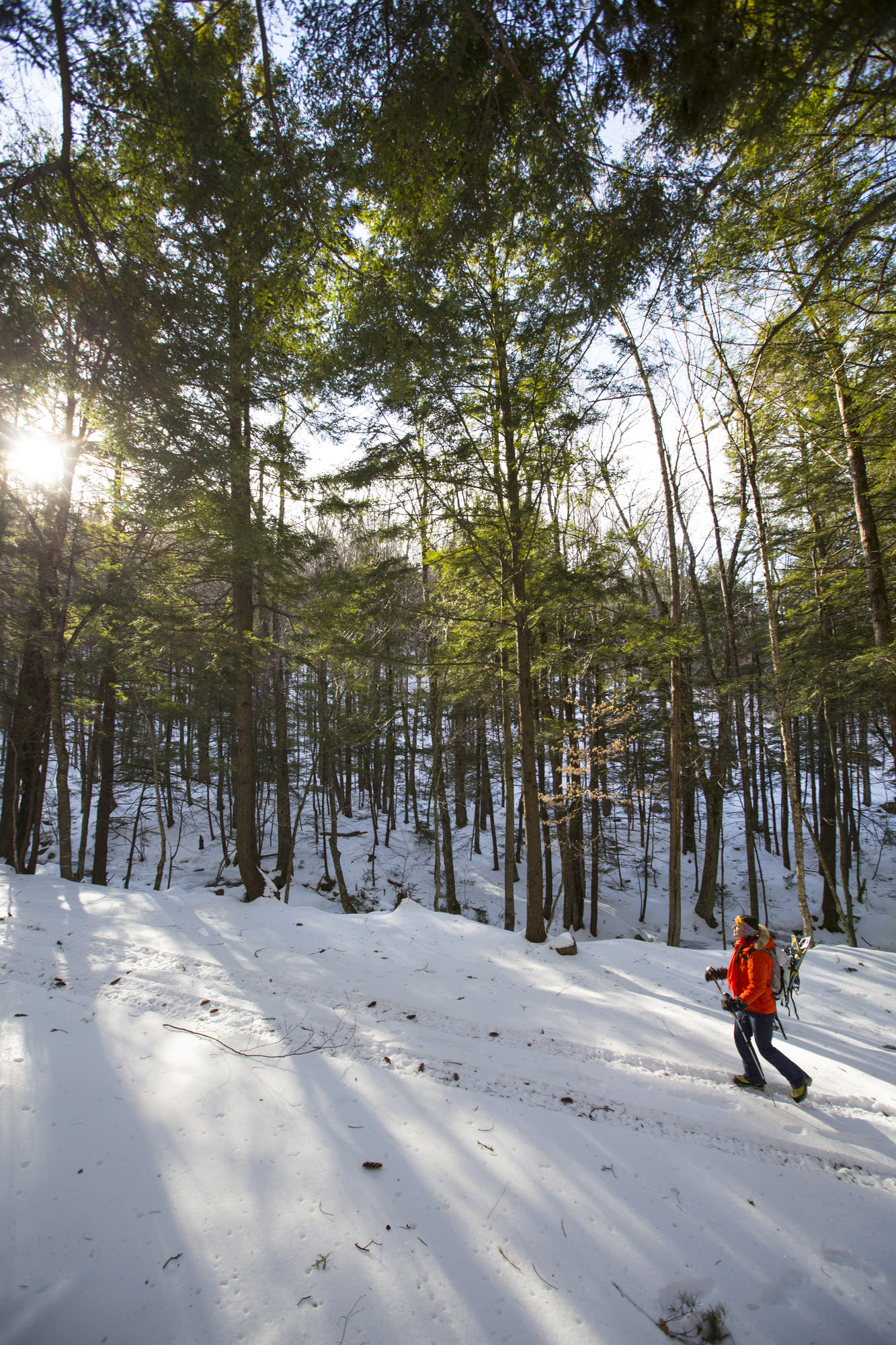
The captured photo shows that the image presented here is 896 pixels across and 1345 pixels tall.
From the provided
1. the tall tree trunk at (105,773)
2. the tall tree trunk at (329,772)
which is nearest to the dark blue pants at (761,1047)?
the tall tree trunk at (329,772)

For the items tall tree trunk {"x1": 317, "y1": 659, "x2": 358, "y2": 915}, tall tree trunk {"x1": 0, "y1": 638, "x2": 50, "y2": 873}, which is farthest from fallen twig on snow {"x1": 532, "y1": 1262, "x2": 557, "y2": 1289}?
tall tree trunk {"x1": 0, "y1": 638, "x2": 50, "y2": 873}

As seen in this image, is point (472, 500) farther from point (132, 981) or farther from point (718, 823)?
point (718, 823)

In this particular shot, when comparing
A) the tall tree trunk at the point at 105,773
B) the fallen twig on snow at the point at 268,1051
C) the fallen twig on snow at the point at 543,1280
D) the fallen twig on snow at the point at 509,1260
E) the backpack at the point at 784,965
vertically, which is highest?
the tall tree trunk at the point at 105,773

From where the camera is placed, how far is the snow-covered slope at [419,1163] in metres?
2.27

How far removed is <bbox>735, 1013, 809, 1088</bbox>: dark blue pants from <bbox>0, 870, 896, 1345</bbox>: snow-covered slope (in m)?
0.19

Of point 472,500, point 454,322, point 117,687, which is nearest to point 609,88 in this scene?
point 454,322

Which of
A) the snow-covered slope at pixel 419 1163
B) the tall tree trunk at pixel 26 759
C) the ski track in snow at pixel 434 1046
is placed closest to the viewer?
the snow-covered slope at pixel 419 1163

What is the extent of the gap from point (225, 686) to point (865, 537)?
36.6 ft

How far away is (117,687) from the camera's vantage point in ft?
35.5

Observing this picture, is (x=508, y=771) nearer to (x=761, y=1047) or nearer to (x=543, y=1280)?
(x=761, y=1047)

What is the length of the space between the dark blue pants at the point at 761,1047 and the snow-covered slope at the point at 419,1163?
0.19 m

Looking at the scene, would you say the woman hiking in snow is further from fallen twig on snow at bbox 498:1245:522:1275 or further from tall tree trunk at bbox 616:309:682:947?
tall tree trunk at bbox 616:309:682:947

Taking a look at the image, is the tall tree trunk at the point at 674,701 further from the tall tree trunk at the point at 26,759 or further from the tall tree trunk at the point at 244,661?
the tall tree trunk at the point at 26,759

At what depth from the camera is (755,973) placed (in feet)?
12.9
